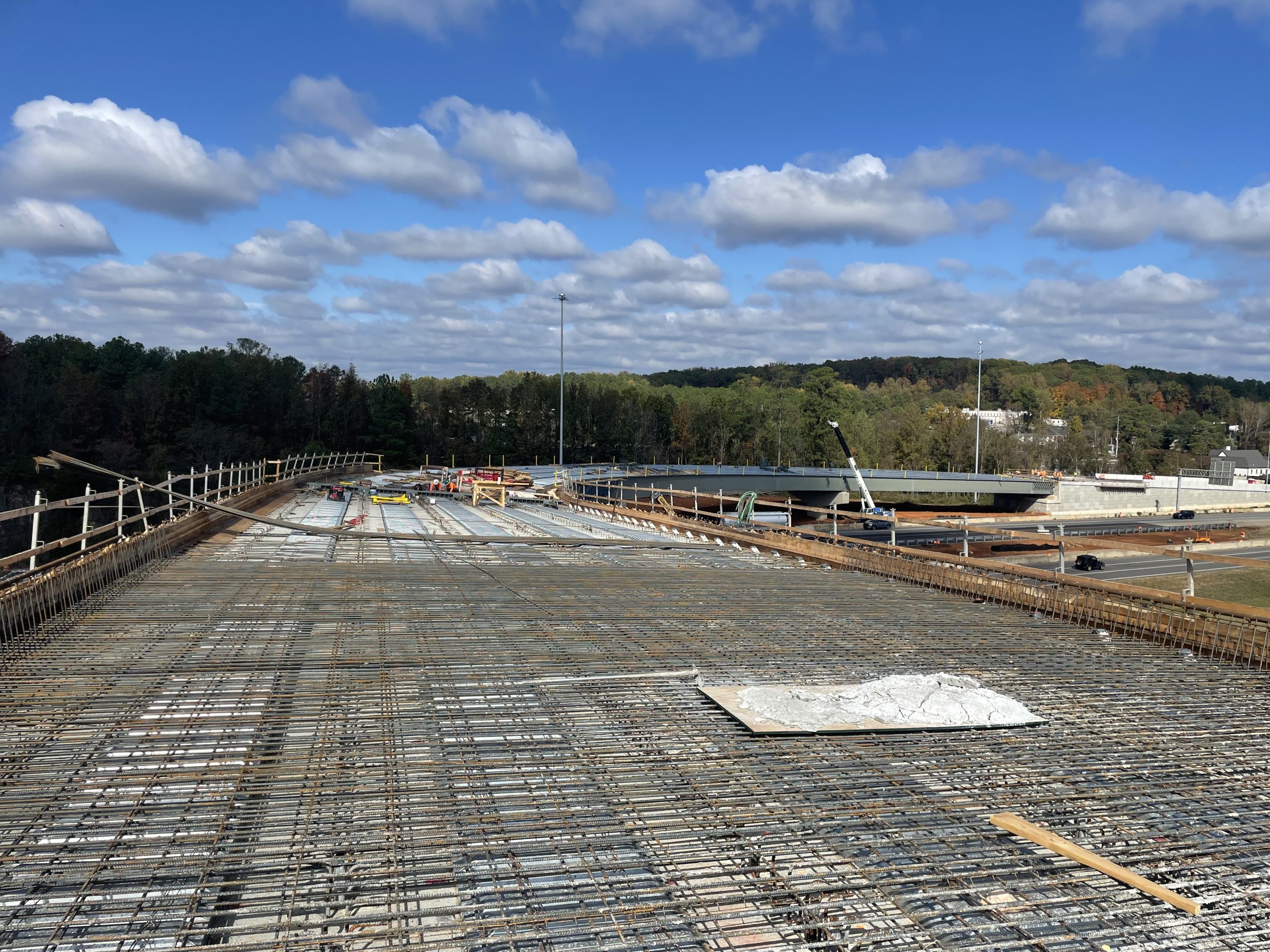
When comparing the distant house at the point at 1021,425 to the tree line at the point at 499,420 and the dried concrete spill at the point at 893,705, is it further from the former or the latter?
the dried concrete spill at the point at 893,705

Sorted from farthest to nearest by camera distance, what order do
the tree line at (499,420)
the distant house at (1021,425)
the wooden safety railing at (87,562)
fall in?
the distant house at (1021,425)
the tree line at (499,420)
the wooden safety railing at (87,562)

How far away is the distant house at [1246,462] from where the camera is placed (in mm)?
73375

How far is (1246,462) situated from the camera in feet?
257

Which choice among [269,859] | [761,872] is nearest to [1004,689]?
[761,872]

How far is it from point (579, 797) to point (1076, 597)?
686 centimetres

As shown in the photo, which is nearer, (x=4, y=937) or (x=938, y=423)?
(x=4, y=937)

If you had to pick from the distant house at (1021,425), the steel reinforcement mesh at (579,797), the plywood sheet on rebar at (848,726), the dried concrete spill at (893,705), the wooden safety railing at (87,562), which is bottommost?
the steel reinforcement mesh at (579,797)

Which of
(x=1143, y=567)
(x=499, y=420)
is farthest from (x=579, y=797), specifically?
(x=499, y=420)

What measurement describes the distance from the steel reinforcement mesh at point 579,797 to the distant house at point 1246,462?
81.2 m

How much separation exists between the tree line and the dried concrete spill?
43.6 m

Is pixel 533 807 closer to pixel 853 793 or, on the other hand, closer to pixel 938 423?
pixel 853 793

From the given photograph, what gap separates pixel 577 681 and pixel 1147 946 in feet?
12.0

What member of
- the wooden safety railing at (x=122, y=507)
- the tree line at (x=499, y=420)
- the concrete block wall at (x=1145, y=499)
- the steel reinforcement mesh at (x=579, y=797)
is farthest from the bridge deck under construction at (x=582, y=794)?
the concrete block wall at (x=1145, y=499)

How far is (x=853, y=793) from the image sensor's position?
161 inches
